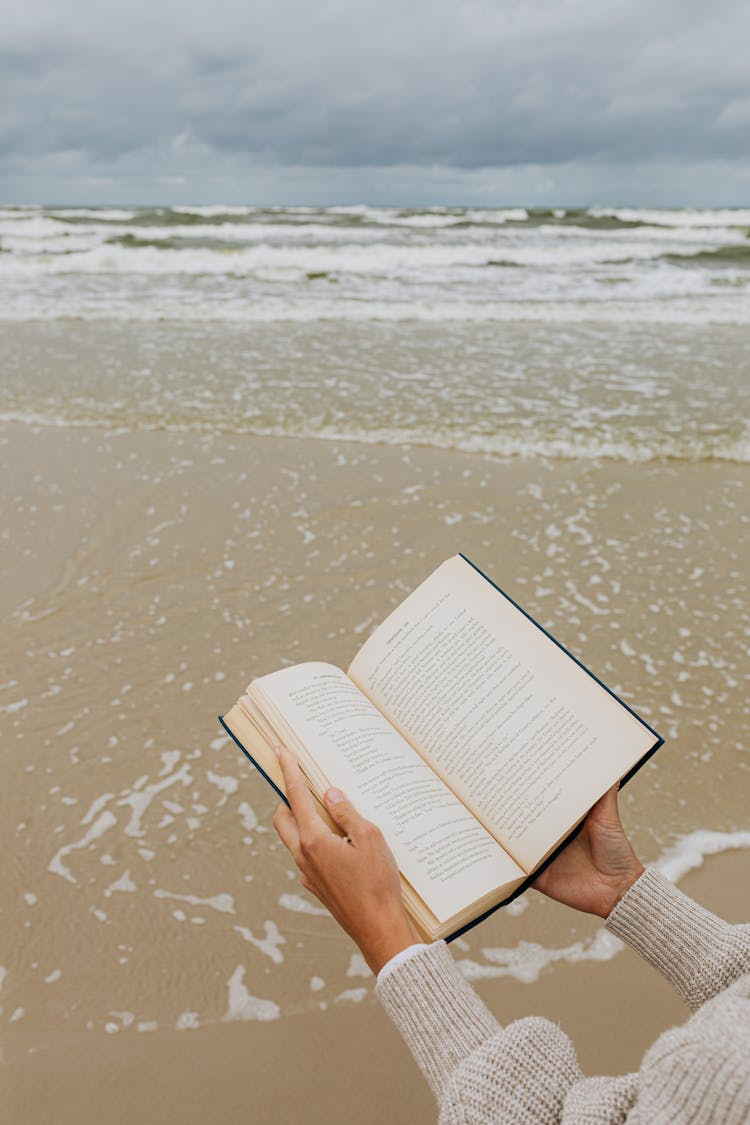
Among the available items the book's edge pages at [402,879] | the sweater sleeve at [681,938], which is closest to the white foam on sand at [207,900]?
the book's edge pages at [402,879]

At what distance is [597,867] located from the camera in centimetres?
126

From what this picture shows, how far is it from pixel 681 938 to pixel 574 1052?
0.32 meters

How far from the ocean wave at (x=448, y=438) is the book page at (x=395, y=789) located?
323 centimetres

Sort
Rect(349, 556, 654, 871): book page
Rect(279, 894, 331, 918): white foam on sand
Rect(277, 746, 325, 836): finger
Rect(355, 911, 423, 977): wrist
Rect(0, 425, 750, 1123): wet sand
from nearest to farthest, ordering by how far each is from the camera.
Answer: Rect(355, 911, 423, 977): wrist → Rect(277, 746, 325, 836): finger → Rect(349, 556, 654, 871): book page → Rect(0, 425, 750, 1123): wet sand → Rect(279, 894, 331, 918): white foam on sand

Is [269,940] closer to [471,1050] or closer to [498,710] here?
[498,710]

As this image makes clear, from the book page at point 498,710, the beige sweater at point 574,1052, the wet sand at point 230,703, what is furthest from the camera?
the wet sand at point 230,703

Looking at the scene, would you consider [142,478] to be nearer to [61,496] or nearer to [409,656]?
[61,496]

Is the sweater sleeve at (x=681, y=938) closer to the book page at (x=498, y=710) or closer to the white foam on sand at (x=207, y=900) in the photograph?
the book page at (x=498, y=710)

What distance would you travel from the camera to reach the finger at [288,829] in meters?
1.10

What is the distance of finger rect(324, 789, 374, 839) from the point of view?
1.07 meters

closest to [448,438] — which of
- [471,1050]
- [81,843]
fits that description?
[81,843]

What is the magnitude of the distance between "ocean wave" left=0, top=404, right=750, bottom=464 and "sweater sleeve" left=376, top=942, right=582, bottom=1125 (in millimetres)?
3631

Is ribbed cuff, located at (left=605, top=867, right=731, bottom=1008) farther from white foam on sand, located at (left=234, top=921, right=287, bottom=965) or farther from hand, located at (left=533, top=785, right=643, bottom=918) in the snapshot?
white foam on sand, located at (left=234, top=921, right=287, bottom=965)

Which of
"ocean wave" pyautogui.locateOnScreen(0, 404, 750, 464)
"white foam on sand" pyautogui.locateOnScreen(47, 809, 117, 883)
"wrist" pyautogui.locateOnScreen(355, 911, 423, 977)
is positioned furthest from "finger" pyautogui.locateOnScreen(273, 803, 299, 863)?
"ocean wave" pyautogui.locateOnScreen(0, 404, 750, 464)
